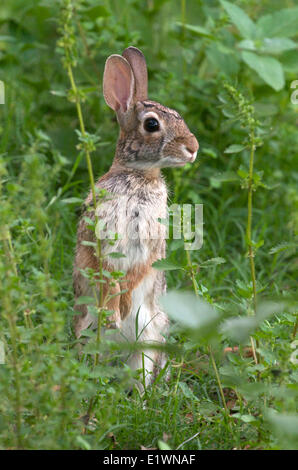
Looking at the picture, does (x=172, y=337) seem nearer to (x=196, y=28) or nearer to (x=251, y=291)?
(x=251, y=291)

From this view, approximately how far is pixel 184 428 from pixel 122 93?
1.87 m

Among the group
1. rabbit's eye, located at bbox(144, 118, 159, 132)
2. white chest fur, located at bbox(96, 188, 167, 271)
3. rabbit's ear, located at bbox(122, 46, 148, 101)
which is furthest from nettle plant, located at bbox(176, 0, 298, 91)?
white chest fur, located at bbox(96, 188, 167, 271)

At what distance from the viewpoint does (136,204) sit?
12.9 feet

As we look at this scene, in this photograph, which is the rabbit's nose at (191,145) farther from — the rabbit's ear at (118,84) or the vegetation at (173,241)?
the rabbit's ear at (118,84)

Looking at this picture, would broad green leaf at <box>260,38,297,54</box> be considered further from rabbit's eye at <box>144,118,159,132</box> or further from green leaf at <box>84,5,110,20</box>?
rabbit's eye at <box>144,118,159,132</box>

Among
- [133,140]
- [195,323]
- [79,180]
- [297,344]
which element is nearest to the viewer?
[195,323]

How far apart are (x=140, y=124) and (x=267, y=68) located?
1.33 metres

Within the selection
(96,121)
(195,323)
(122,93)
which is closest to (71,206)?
(96,121)

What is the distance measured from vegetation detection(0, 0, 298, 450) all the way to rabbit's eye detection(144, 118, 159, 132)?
27 cm

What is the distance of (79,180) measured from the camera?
5.43 m

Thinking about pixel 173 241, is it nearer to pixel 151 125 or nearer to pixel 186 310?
pixel 151 125

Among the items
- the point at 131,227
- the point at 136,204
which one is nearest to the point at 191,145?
the point at 136,204

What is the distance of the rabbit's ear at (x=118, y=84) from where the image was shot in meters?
4.01

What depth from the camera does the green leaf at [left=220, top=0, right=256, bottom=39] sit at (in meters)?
5.02
